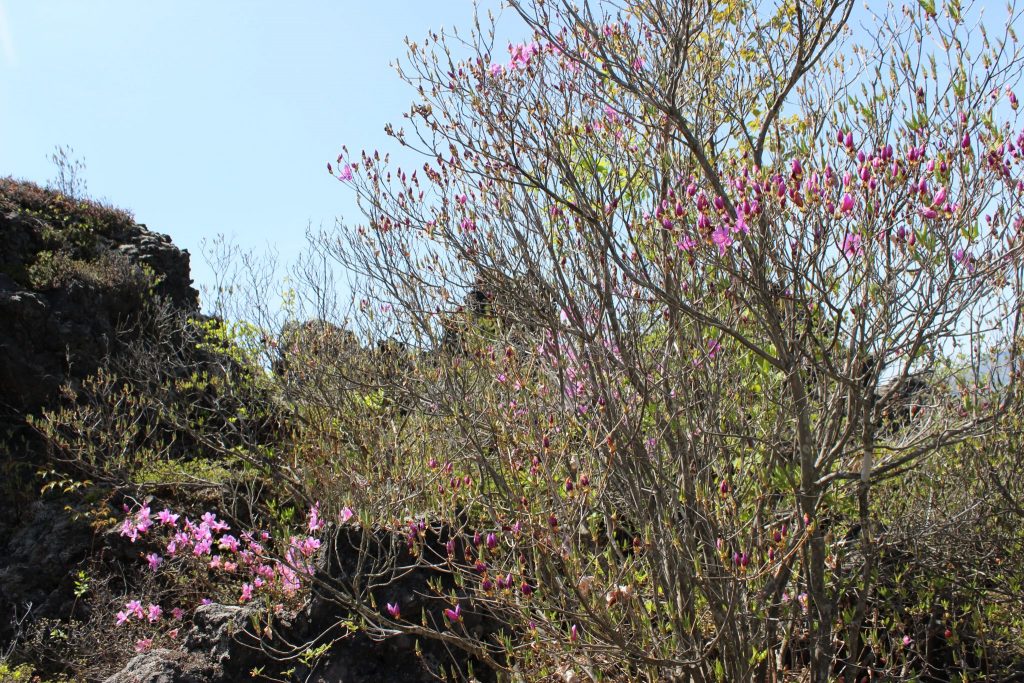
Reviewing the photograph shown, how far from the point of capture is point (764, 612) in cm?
330

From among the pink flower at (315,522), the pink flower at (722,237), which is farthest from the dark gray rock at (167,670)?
the pink flower at (722,237)

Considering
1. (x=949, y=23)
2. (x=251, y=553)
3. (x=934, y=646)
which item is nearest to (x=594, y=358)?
(x=949, y=23)

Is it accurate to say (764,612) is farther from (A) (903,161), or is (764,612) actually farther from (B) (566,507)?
(A) (903,161)

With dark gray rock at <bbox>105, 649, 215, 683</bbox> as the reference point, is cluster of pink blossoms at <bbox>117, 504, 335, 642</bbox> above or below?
above

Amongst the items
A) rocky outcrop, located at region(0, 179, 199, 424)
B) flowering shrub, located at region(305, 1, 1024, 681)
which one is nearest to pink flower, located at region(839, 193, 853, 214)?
flowering shrub, located at region(305, 1, 1024, 681)

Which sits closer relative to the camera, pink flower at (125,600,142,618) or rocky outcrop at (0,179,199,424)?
pink flower at (125,600,142,618)

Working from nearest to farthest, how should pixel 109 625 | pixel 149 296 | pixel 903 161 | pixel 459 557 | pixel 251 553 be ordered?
pixel 903 161, pixel 459 557, pixel 251 553, pixel 109 625, pixel 149 296

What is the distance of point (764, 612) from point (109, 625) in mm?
5304

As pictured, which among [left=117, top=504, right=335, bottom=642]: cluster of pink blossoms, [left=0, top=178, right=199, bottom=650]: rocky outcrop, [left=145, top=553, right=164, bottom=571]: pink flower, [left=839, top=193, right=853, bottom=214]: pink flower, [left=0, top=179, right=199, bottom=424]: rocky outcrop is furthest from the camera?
[left=0, top=179, right=199, bottom=424]: rocky outcrop

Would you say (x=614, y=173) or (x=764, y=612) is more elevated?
(x=614, y=173)

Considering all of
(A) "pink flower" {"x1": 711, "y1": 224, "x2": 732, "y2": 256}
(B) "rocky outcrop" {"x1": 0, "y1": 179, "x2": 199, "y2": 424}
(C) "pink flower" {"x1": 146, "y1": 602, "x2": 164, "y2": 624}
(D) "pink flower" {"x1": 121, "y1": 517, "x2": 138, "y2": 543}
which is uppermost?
(B) "rocky outcrop" {"x1": 0, "y1": 179, "x2": 199, "y2": 424}

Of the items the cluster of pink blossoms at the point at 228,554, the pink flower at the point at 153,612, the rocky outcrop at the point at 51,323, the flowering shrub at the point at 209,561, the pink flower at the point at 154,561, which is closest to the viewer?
the cluster of pink blossoms at the point at 228,554

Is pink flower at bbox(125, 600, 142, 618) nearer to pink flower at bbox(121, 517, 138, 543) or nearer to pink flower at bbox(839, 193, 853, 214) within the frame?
pink flower at bbox(121, 517, 138, 543)

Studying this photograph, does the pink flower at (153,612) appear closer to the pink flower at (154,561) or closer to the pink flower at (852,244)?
the pink flower at (154,561)
